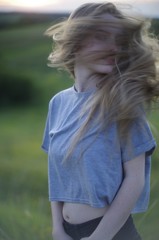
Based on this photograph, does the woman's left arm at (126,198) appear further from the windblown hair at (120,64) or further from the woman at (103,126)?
the windblown hair at (120,64)

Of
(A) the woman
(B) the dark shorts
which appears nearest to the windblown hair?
(A) the woman

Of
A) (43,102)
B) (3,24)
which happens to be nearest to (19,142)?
(43,102)

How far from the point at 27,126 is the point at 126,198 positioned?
350cm

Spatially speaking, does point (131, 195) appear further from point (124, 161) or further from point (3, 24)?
point (3, 24)

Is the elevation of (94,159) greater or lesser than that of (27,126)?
greater

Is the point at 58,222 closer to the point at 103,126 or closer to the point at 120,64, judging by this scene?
the point at 103,126

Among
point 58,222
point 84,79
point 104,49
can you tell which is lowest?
point 58,222

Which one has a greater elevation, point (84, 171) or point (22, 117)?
point (84, 171)

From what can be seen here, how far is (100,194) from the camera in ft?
6.77

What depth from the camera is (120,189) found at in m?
2.06

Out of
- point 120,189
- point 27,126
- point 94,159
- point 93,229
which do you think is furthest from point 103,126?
point 27,126

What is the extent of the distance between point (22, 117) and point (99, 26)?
12.1 feet

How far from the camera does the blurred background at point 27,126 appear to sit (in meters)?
3.51

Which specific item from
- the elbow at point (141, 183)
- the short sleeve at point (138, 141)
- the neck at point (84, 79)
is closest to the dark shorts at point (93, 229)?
the elbow at point (141, 183)
